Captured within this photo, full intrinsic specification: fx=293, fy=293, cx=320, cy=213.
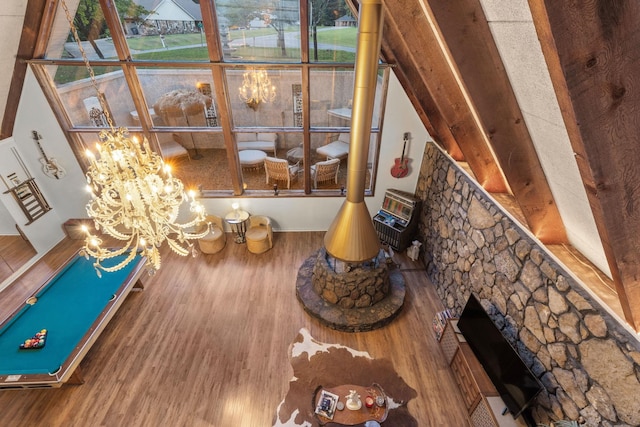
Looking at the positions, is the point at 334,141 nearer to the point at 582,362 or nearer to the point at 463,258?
the point at 463,258

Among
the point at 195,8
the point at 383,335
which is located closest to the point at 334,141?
the point at 195,8

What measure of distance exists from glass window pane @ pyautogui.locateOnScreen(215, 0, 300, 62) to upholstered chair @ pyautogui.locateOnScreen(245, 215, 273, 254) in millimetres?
2845

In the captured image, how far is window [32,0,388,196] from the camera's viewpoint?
4.30 meters

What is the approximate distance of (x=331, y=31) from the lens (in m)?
4.51

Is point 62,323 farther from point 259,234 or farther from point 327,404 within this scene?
point 327,404

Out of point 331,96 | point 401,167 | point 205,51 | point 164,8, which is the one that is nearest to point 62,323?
point 205,51

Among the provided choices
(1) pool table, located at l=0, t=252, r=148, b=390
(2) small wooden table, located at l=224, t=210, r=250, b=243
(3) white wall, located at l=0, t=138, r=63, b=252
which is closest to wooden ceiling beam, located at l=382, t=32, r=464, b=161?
(2) small wooden table, located at l=224, t=210, r=250, b=243

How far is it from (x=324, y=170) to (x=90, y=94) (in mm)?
4283

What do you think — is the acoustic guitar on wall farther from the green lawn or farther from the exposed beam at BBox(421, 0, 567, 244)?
the exposed beam at BBox(421, 0, 567, 244)

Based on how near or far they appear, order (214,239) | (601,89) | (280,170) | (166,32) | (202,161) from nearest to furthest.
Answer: (601,89), (166,32), (214,239), (280,170), (202,161)

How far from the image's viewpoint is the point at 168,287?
4.99 m

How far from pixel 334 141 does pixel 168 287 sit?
13.2 feet

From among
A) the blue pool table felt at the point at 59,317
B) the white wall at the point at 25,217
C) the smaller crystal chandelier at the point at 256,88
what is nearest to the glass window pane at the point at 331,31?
the smaller crystal chandelier at the point at 256,88

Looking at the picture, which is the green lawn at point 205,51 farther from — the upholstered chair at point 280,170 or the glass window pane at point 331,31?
the upholstered chair at point 280,170
